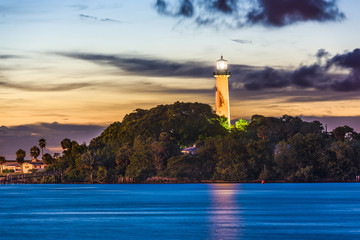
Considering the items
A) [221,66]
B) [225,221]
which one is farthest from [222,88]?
[225,221]

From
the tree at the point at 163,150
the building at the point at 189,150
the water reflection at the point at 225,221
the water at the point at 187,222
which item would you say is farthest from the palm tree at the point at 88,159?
the water reflection at the point at 225,221

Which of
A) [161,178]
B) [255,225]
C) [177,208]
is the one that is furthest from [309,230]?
[161,178]

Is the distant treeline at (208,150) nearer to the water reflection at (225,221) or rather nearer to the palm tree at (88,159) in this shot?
the palm tree at (88,159)

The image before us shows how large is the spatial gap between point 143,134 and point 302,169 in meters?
38.0

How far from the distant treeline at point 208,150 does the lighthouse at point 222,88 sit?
2524 millimetres

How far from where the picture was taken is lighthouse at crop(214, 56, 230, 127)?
514 feet

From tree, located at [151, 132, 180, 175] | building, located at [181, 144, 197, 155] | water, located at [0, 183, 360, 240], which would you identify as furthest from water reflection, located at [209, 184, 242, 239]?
building, located at [181, 144, 197, 155]

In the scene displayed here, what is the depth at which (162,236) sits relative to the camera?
4122 cm

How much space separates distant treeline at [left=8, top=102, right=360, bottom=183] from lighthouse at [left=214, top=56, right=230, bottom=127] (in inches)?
99.4

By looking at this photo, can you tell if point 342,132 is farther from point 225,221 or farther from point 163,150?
point 225,221

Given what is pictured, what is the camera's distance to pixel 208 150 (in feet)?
483

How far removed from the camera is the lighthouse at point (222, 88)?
157m

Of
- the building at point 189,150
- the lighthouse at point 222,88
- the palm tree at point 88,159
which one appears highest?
the lighthouse at point 222,88

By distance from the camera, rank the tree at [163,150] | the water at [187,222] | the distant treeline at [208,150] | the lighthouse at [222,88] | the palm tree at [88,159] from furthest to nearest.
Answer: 1. the palm tree at [88,159]
2. the lighthouse at [222,88]
3. the tree at [163,150]
4. the distant treeline at [208,150]
5. the water at [187,222]
